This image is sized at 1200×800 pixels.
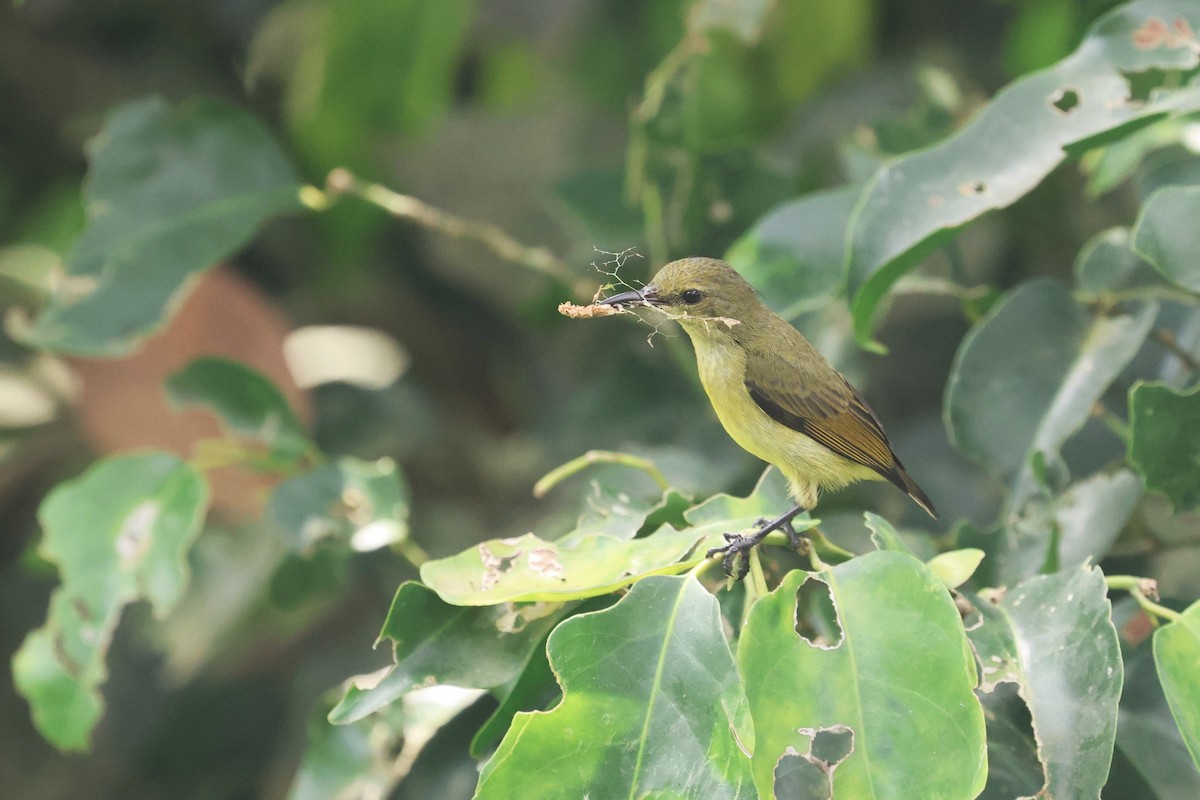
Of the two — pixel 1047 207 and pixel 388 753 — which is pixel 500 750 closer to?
pixel 388 753

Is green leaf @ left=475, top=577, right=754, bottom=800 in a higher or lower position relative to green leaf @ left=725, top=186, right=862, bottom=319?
lower

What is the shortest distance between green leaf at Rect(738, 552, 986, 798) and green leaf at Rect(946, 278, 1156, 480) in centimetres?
49

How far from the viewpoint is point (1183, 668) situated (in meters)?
1.06

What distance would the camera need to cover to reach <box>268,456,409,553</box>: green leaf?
66.7 inches

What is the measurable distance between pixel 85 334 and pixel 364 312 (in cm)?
109

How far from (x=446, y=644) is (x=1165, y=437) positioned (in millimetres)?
831

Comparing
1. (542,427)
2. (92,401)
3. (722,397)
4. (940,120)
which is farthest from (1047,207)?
(92,401)

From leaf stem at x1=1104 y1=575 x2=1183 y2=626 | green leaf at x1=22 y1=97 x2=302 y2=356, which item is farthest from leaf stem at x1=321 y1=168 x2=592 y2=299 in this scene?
leaf stem at x1=1104 y1=575 x2=1183 y2=626

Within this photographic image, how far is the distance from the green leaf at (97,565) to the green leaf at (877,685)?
100 centimetres

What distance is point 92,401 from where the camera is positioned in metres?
2.47

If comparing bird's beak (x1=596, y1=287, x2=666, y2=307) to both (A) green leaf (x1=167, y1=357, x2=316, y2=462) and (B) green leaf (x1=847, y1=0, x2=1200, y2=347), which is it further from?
(A) green leaf (x1=167, y1=357, x2=316, y2=462)

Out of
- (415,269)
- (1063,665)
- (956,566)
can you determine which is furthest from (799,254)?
(415,269)

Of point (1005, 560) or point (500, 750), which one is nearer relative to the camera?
point (500, 750)

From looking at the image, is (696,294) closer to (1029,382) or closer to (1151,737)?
(1029,382)
